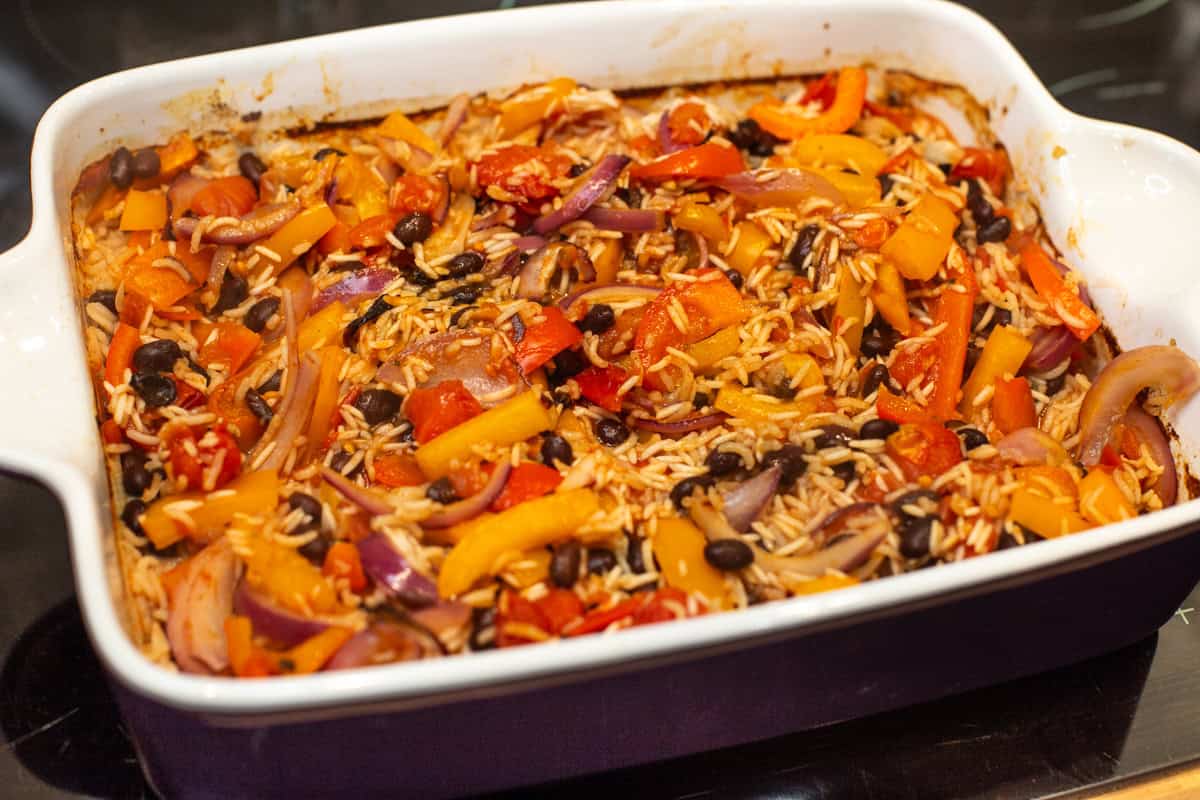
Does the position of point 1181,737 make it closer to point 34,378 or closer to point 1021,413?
point 1021,413

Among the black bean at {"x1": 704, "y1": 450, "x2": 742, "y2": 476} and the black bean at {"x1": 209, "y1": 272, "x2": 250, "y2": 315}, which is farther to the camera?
the black bean at {"x1": 209, "y1": 272, "x2": 250, "y2": 315}

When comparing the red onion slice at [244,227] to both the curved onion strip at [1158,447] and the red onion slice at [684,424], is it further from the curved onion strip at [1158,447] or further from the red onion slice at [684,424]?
the curved onion strip at [1158,447]

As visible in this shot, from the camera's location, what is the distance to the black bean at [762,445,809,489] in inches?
99.8

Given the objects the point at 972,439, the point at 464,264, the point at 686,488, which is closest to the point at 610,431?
the point at 686,488

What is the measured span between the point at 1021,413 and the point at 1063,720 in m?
0.71

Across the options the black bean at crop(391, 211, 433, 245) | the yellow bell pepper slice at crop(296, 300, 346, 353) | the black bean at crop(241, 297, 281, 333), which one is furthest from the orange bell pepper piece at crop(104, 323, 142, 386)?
the black bean at crop(391, 211, 433, 245)

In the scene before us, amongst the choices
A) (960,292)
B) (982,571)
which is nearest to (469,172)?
(960,292)

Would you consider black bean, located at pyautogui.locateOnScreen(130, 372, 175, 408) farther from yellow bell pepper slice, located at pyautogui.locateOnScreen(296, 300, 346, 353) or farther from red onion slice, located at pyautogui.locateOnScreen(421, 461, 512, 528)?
red onion slice, located at pyautogui.locateOnScreen(421, 461, 512, 528)

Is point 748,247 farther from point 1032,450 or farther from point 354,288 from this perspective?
point 354,288

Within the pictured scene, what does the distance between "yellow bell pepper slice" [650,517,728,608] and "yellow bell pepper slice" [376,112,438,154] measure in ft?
4.41


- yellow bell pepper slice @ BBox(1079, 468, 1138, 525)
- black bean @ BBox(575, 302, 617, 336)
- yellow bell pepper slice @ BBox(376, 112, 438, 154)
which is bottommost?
yellow bell pepper slice @ BBox(1079, 468, 1138, 525)

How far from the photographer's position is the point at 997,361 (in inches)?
110

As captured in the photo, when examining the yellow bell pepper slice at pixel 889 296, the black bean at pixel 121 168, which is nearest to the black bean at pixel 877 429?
the yellow bell pepper slice at pixel 889 296

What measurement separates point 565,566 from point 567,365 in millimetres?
617
